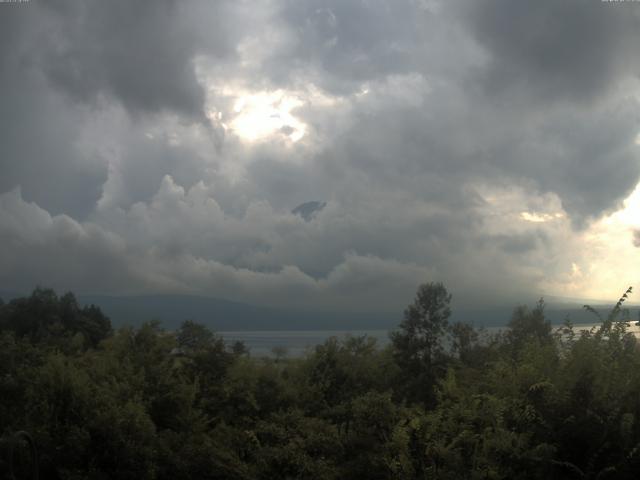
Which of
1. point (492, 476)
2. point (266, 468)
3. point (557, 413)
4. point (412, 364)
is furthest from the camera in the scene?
point (412, 364)

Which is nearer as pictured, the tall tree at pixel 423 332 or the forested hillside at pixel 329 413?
the forested hillside at pixel 329 413

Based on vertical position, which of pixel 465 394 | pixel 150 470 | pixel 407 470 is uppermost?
pixel 465 394

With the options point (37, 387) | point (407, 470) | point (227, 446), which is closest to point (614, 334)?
point (407, 470)

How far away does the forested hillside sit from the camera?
35.7ft

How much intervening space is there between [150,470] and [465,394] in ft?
28.7

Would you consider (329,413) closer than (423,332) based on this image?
Yes

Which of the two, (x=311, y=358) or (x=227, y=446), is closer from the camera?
(x=227, y=446)

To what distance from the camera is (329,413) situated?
21.4 m

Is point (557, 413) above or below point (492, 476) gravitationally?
above

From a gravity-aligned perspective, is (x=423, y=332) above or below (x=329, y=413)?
above

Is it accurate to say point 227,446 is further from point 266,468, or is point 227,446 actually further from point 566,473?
point 566,473

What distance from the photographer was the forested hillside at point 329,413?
10867mm

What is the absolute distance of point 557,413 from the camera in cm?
1117

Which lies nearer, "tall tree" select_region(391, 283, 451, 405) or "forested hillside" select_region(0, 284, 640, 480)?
"forested hillside" select_region(0, 284, 640, 480)
